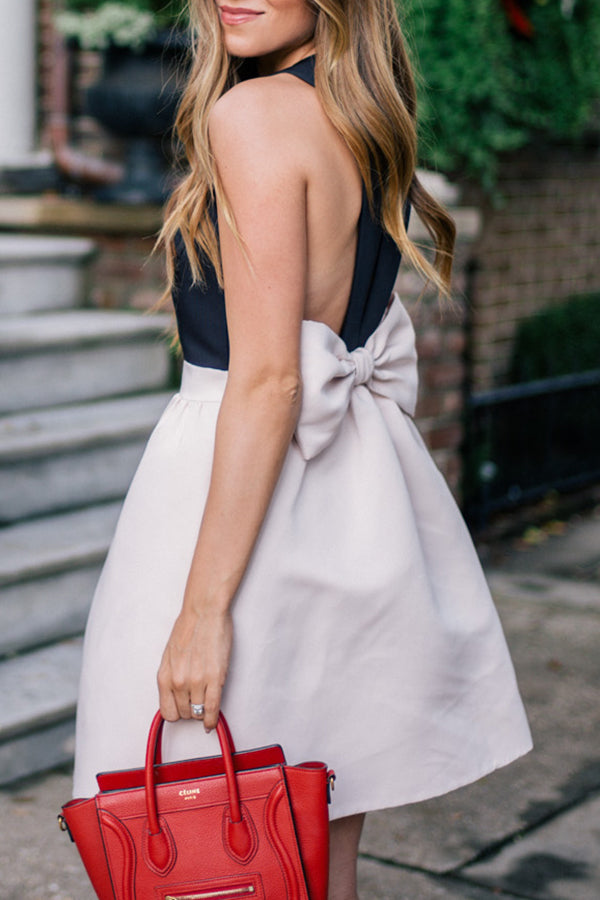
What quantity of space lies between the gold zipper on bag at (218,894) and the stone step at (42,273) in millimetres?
3496

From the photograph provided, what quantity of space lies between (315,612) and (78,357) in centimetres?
295

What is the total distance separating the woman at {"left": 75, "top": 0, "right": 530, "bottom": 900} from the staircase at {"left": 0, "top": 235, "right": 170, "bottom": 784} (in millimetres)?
1565

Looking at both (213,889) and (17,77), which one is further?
(17,77)

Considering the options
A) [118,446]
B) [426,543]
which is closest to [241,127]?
[426,543]

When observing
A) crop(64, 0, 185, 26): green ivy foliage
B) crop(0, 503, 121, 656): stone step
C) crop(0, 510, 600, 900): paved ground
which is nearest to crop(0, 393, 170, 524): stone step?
crop(0, 503, 121, 656): stone step

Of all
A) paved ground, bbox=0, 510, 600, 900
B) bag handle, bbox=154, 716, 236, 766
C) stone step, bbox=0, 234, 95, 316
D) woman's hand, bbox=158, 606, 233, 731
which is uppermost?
stone step, bbox=0, 234, 95, 316

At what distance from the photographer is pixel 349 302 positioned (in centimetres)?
170

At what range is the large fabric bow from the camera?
5.31ft

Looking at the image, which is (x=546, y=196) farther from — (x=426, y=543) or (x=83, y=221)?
(x=426, y=543)

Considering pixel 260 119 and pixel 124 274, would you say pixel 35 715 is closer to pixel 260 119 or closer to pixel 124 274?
pixel 260 119

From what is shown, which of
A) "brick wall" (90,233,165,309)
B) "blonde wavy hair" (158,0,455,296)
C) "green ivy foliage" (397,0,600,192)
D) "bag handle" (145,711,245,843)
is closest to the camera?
"bag handle" (145,711,245,843)

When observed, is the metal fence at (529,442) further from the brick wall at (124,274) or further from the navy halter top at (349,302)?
the navy halter top at (349,302)

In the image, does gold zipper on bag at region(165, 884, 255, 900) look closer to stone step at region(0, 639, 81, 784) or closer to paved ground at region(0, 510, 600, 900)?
paved ground at region(0, 510, 600, 900)

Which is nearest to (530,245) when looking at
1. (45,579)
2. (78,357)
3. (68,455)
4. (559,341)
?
(559,341)
